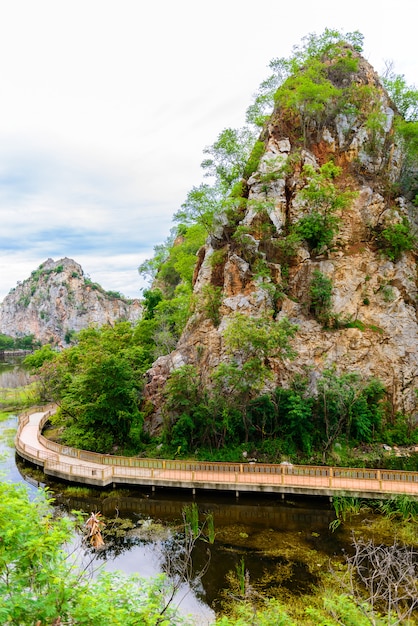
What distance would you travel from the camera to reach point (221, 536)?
15.2 meters

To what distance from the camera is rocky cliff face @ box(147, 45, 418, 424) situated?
26.6 meters

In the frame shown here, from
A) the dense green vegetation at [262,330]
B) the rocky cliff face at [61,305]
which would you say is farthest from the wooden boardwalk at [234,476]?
the rocky cliff face at [61,305]

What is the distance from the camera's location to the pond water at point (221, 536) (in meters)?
12.4

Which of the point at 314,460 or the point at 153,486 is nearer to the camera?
the point at 153,486

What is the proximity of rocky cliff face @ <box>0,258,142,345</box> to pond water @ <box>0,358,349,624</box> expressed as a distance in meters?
114

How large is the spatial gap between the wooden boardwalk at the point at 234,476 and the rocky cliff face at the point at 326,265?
5992mm

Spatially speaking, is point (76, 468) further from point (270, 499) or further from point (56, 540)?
point (56, 540)

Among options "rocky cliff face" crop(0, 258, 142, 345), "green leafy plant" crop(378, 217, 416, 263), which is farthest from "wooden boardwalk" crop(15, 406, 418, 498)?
"rocky cliff face" crop(0, 258, 142, 345)

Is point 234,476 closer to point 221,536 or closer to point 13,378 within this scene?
point 221,536

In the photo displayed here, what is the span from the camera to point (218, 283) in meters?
29.4

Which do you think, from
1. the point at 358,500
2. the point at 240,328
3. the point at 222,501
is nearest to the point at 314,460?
the point at 358,500

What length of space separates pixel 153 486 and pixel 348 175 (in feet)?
82.7

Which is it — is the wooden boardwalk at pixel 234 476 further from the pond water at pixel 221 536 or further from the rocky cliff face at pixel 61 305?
the rocky cliff face at pixel 61 305

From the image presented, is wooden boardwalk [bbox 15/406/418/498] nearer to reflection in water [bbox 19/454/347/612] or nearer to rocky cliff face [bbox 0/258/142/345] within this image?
reflection in water [bbox 19/454/347/612]
